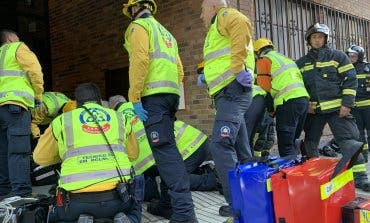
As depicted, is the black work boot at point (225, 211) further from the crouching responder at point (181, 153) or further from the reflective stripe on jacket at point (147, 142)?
the reflective stripe on jacket at point (147, 142)

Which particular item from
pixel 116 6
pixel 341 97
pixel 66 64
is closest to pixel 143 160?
pixel 341 97

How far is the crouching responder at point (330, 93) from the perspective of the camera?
5.12 m

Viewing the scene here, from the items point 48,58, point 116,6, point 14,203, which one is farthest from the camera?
point 48,58

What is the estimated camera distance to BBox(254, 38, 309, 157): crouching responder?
208 inches

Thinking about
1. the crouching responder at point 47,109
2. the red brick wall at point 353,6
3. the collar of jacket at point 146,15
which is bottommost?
the crouching responder at point 47,109

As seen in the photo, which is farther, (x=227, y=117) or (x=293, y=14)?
(x=293, y=14)

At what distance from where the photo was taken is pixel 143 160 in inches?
182

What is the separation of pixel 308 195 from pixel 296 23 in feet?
21.6

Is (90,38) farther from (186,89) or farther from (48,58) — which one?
(186,89)

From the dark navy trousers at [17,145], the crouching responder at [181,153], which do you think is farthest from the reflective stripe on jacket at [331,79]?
the dark navy trousers at [17,145]

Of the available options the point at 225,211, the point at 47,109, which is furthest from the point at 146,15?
the point at 47,109

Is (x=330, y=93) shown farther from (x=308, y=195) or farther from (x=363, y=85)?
(x=363, y=85)

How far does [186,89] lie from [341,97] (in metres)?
2.66

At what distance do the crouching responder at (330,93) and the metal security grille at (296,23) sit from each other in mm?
2482
